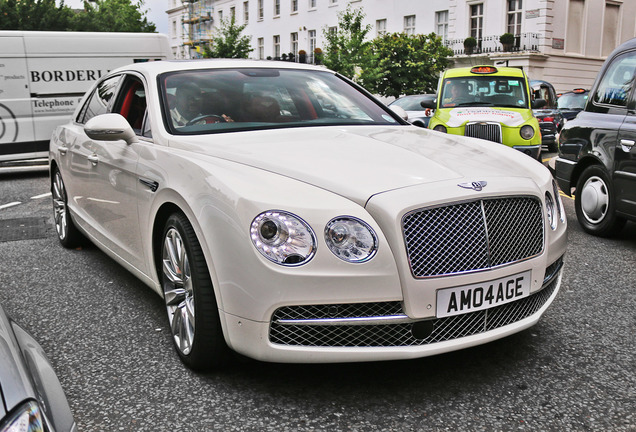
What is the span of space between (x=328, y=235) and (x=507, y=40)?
36057mm

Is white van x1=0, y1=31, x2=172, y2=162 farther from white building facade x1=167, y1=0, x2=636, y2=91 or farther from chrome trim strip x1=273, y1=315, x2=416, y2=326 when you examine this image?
white building facade x1=167, y1=0, x2=636, y2=91

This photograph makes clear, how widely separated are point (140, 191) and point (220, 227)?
105 centimetres

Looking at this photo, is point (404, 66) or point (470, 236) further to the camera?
point (404, 66)

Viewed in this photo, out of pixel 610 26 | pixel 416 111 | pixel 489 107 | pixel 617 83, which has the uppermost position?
pixel 610 26

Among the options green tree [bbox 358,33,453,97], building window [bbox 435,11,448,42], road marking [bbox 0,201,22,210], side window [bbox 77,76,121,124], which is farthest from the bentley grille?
building window [bbox 435,11,448,42]

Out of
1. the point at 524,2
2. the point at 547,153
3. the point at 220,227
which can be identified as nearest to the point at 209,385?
the point at 220,227

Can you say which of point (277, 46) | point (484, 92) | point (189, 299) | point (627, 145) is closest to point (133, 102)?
point (189, 299)

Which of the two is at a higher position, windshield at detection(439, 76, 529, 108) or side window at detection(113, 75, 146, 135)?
side window at detection(113, 75, 146, 135)

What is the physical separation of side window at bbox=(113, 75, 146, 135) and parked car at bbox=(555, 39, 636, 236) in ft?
13.2

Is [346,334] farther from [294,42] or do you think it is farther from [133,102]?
[294,42]

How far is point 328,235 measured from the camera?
9.29 feet

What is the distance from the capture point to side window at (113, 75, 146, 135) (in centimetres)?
434

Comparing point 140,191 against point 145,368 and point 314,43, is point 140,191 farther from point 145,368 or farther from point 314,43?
point 314,43

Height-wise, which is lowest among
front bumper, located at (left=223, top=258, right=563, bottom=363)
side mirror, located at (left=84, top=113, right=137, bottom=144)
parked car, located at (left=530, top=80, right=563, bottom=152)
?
parked car, located at (left=530, top=80, right=563, bottom=152)
